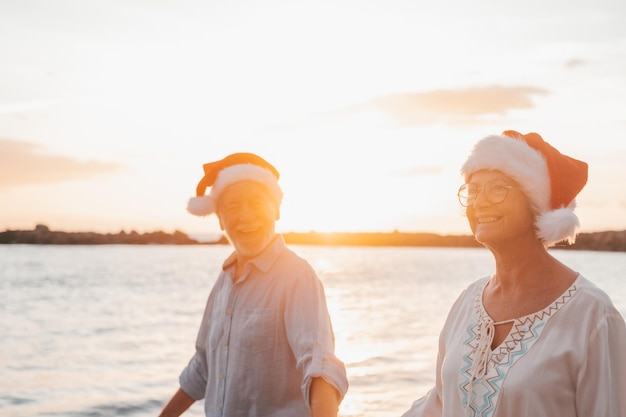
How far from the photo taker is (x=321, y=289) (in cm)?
337

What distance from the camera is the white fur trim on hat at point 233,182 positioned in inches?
141

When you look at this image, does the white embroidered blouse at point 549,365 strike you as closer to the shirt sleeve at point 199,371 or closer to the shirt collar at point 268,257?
the shirt collar at point 268,257

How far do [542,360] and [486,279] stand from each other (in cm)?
52

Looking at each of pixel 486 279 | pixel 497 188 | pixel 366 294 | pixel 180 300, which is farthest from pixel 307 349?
pixel 366 294

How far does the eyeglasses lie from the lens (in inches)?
104

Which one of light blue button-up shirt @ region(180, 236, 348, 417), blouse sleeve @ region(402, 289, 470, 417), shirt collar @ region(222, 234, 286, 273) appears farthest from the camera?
shirt collar @ region(222, 234, 286, 273)

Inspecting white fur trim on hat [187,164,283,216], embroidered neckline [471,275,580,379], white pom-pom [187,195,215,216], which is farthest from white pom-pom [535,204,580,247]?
white pom-pom [187,195,215,216]

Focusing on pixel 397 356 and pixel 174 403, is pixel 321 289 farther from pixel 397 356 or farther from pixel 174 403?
pixel 397 356

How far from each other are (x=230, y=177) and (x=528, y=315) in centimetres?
157

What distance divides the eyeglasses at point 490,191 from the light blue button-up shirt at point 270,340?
86 centimetres

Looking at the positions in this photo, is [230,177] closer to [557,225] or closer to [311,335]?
[311,335]

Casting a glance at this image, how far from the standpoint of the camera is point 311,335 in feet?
10.5

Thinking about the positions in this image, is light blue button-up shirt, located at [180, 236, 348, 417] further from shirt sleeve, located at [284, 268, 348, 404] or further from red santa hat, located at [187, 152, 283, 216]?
red santa hat, located at [187, 152, 283, 216]

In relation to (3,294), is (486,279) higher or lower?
higher
